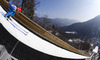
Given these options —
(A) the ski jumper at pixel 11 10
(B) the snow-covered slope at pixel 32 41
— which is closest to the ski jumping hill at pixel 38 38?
(B) the snow-covered slope at pixel 32 41

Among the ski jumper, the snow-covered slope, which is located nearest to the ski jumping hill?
the snow-covered slope

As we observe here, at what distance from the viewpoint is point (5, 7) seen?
3770 millimetres

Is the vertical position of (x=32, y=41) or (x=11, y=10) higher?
(x=11, y=10)

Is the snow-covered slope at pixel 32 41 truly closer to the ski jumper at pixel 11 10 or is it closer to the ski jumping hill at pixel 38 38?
the ski jumping hill at pixel 38 38

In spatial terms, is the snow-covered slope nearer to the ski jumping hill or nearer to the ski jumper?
Answer: the ski jumping hill

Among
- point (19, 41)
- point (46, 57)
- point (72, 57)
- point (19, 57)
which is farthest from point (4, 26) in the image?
point (72, 57)

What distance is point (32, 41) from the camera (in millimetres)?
3268

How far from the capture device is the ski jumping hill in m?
3.17

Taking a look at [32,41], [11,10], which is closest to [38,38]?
[32,41]

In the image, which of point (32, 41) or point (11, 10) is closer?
point (32, 41)

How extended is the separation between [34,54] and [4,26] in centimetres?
Result: 145

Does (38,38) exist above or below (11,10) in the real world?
below

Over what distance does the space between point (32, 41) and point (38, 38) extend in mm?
298

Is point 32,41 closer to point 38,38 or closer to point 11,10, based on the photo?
point 38,38
